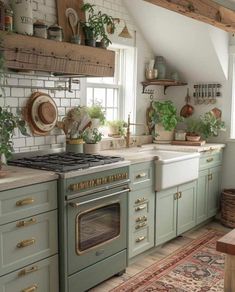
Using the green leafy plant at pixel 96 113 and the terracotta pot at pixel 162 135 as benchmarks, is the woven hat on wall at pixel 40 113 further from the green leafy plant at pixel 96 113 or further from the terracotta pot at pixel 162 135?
the terracotta pot at pixel 162 135

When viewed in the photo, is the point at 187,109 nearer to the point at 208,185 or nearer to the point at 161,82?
the point at 161,82

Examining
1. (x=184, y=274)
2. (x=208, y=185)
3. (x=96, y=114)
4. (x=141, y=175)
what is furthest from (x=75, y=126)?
(x=208, y=185)

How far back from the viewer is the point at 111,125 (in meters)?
4.07

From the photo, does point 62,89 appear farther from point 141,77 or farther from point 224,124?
point 224,124

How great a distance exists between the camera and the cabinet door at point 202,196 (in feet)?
13.9

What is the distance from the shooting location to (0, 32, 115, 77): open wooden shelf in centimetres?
251

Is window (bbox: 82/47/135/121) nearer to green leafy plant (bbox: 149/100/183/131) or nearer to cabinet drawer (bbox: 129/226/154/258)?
green leafy plant (bbox: 149/100/183/131)

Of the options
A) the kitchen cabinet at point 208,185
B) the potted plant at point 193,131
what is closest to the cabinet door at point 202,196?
the kitchen cabinet at point 208,185

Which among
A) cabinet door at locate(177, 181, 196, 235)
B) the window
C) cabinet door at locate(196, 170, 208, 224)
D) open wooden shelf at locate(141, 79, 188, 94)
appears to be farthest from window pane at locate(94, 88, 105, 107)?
cabinet door at locate(196, 170, 208, 224)

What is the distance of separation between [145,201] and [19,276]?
1424mm

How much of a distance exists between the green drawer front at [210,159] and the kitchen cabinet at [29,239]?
2.22 metres

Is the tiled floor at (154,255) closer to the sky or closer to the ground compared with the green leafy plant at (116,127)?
closer to the ground

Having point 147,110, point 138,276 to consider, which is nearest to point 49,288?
point 138,276

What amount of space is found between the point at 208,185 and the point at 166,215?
0.97 m
